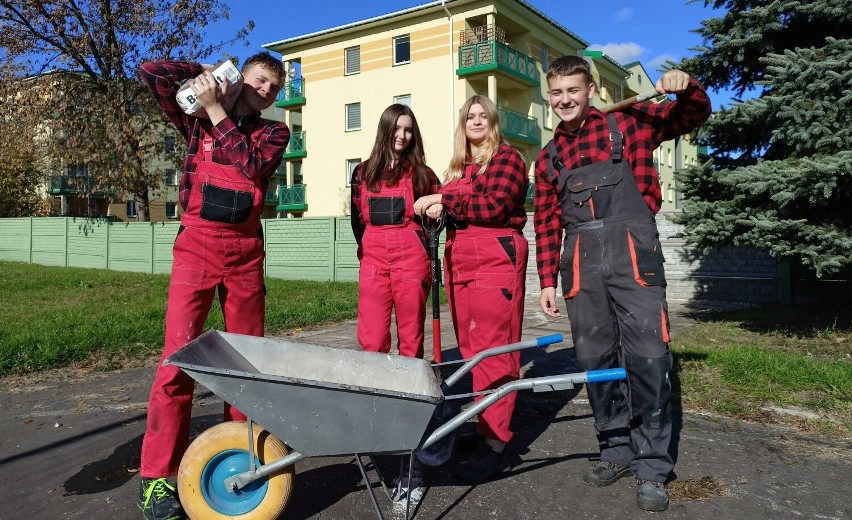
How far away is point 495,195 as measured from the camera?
10.5 feet

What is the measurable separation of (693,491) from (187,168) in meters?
2.86

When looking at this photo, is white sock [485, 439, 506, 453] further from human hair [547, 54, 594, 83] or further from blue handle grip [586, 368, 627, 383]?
human hair [547, 54, 594, 83]

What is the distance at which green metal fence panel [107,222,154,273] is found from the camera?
63.5ft

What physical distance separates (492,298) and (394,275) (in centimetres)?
58

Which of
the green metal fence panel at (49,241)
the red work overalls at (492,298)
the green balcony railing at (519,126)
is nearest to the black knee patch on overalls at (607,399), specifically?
the red work overalls at (492,298)

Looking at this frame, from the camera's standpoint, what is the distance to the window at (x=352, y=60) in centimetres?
2742

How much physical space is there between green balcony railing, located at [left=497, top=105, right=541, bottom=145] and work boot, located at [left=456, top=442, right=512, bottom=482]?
71.3ft

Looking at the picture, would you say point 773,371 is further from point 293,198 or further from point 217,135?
point 293,198

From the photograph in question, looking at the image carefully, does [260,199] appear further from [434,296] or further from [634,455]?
[634,455]

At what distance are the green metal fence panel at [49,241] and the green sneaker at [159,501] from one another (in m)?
22.6

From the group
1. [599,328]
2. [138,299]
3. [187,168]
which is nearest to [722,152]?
[599,328]

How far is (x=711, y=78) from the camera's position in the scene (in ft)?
24.5

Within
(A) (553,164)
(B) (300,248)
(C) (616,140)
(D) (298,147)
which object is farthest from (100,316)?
(D) (298,147)

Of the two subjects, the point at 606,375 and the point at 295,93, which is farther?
the point at 295,93
